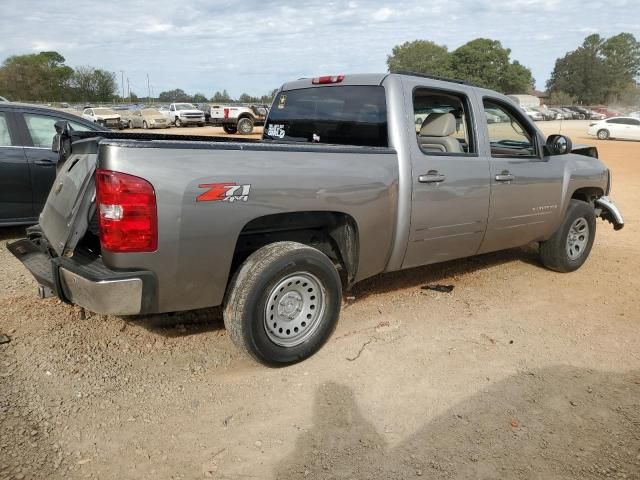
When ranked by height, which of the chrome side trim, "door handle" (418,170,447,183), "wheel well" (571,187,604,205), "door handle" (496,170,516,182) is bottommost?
→ the chrome side trim

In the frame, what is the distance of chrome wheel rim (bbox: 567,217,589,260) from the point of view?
5.52 m

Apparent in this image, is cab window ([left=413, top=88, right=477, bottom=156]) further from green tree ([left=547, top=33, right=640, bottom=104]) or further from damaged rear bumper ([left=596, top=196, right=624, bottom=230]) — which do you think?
green tree ([left=547, top=33, right=640, bottom=104])

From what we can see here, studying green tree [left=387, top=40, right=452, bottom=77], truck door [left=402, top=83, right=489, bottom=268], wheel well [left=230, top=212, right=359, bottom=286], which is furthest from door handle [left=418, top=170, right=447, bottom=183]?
green tree [left=387, top=40, right=452, bottom=77]

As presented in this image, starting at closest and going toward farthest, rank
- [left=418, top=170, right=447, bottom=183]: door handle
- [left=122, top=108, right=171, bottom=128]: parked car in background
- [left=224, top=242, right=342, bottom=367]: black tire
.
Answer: [left=224, top=242, right=342, bottom=367]: black tire
[left=418, top=170, right=447, bottom=183]: door handle
[left=122, top=108, right=171, bottom=128]: parked car in background

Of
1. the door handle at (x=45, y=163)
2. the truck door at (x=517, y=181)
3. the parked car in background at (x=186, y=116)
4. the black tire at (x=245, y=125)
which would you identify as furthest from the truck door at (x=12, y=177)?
the parked car in background at (x=186, y=116)

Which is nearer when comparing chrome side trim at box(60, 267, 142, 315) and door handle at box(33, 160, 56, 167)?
chrome side trim at box(60, 267, 142, 315)

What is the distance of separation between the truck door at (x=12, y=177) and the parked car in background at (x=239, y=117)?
23.0 m

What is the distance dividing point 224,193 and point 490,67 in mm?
105053

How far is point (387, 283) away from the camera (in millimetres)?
5078

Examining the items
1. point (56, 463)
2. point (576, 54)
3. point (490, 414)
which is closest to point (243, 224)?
point (56, 463)

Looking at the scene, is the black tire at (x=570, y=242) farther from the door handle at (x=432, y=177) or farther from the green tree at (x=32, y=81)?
Answer: the green tree at (x=32, y=81)

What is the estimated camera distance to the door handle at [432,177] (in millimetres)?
3832

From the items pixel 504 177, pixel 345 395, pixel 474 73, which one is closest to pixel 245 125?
pixel 504 177

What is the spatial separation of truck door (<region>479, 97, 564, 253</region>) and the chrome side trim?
3016 millimetres
